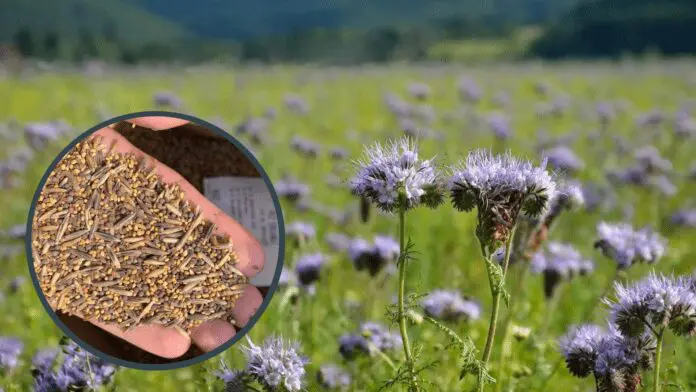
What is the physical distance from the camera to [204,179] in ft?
11.1

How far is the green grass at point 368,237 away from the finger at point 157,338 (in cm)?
23

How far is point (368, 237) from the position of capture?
22.9 ft

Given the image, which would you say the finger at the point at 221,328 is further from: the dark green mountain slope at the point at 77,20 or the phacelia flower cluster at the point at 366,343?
the dark green mountain slope at the point at 77,20

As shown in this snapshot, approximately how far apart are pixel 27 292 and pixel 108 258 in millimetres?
3453

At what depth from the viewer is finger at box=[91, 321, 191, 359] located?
2934 mm

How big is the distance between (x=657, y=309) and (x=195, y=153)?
78.7 inches

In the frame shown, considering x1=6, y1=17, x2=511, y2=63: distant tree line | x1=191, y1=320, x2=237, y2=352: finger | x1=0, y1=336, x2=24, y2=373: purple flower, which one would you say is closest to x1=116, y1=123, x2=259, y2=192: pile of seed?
x1=191, y1=320, x2=237, y2=352: finger

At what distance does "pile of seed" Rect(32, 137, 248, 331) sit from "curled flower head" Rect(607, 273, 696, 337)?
5.04 ft

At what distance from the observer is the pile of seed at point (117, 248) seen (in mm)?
2893

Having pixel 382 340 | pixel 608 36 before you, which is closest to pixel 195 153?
pixel 382 340

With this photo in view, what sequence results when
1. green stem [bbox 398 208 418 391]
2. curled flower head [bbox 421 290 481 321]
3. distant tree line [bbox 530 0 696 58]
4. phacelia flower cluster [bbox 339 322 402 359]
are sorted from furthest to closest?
1. distant tree line [bbox 530 0 696 58]
2. curled flower head [bbox 421 290 481 321]
3. phacelia flower cluster [bbox 339 322 402 359]
4. green stem [bbox 398 208 418 391]

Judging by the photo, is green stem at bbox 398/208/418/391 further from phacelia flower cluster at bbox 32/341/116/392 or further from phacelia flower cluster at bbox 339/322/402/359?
phacelia flower cluster at bbox 32/341/116/392

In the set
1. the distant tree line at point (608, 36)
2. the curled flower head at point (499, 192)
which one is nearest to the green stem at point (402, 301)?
the curled flower head at point (499, 192)

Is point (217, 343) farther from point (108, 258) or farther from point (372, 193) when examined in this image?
point (372, 193)
